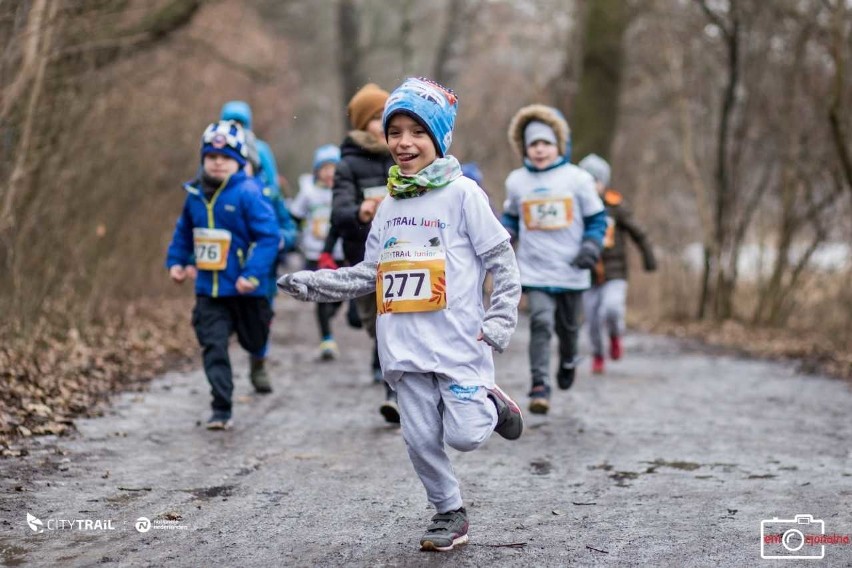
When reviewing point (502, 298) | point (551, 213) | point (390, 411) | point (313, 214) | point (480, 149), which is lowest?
point (390, 411)

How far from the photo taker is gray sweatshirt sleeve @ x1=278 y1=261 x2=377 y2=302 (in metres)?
5.24

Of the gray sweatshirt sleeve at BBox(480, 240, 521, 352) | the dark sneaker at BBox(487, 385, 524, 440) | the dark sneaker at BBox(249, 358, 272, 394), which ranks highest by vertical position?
the gray sweatshirt sleeve at BBox(480, 240, 521, 352)

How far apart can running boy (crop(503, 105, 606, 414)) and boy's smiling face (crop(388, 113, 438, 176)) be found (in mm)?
3845

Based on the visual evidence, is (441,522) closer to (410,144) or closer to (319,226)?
(410,144)

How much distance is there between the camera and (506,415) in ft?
17.1

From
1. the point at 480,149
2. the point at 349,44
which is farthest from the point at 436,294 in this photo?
the point at 480,149

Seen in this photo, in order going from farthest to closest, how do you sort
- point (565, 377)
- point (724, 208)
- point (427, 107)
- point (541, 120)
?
point (724, 208), point (565, 377), point (541, 120), point (427, 107)

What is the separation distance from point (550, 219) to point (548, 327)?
2.60ft

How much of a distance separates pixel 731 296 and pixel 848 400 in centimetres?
906

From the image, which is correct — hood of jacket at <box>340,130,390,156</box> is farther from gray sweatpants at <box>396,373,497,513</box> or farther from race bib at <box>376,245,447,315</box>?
gray sweatpants at <box>396,373,497,513</box>

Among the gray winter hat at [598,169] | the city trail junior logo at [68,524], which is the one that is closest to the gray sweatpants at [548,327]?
the gray winter hat at [598,169]

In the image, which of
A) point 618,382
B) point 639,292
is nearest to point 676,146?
point 639,292

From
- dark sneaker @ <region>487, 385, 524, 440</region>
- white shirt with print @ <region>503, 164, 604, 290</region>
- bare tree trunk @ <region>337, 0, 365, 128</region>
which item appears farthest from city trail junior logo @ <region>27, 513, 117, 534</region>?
bare tree trunk @ <region>337, 0, 365, 128</region>

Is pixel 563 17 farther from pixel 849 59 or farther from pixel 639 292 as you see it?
pixel 849 59
